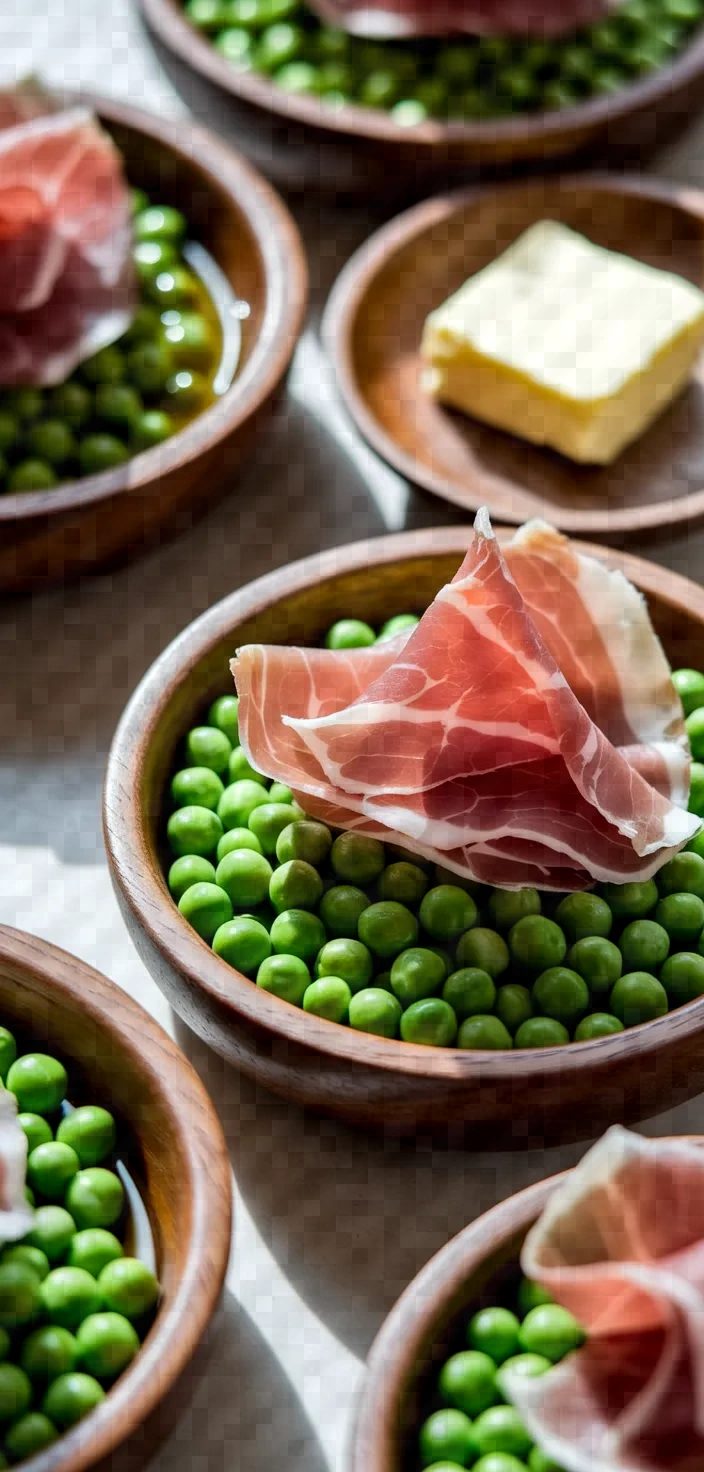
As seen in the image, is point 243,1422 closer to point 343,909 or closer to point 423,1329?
point 423,1329

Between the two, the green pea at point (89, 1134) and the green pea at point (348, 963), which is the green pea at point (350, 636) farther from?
the green pea at point (89, 1134)

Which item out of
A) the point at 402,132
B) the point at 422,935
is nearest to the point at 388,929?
the point at 422,935

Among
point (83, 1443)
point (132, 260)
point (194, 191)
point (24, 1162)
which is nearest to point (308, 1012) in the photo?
point (24, 1162)

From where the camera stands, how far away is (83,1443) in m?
0.98

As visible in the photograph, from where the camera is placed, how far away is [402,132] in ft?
6.41

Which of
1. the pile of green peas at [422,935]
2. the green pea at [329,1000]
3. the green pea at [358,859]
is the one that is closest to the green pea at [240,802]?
the pile of green peas at [422,935]

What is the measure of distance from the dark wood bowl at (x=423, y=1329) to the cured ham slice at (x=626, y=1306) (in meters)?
0.03

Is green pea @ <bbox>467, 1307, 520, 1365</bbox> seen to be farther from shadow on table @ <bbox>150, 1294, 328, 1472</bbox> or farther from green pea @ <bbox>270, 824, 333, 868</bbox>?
green pea @ <bbox>270, 824, 333, 868</bbox>

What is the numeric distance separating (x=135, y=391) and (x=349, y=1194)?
3.14 ft

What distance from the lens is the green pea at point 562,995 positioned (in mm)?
1242

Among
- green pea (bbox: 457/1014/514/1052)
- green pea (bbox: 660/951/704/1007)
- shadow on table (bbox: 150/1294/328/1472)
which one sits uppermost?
green pea (bbox: 457/1014/514/1052)

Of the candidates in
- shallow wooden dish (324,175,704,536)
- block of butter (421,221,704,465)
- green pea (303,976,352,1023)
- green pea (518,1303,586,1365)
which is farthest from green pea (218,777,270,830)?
block of butter (421,221,704,465)

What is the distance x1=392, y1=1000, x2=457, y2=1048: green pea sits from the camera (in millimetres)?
1211

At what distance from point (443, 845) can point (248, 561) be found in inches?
25.5
